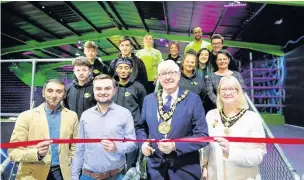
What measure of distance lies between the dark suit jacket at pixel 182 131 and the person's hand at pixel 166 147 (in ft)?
0.14

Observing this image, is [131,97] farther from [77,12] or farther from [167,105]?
[77,12]

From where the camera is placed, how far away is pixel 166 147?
1.85 metres

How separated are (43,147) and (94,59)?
1447mm

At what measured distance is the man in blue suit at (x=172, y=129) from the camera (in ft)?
6.28

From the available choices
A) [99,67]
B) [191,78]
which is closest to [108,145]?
[191,78]

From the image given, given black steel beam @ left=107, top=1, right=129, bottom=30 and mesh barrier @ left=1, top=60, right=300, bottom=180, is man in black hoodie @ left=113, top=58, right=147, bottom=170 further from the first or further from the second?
black steel beam @ left=107, top=1, right=129, bottom=30

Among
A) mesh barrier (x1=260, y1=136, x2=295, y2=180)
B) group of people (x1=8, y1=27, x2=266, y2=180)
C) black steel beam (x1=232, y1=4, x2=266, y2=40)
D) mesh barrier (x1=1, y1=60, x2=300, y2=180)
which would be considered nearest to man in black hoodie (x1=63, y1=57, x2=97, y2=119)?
group of people (x1=8, y1=27, x2=266, y2=180)

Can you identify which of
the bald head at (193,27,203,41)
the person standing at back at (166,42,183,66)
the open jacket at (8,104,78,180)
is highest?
the bald head at (193,27,203,41)

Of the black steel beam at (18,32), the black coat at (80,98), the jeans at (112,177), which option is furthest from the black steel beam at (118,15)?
the jeans at (112,177)

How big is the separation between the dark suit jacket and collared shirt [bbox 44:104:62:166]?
2.27ft

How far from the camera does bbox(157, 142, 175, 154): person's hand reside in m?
1.84

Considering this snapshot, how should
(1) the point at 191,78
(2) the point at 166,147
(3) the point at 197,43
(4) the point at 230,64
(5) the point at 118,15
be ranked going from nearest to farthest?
(2) the point at 166,147 → (1) the point at 191,78 → (4) the point at 230,64 → (3) the point at 197,43 → (5) the point at 118,15

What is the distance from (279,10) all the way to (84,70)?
2698mm

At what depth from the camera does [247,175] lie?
6.57 ft
